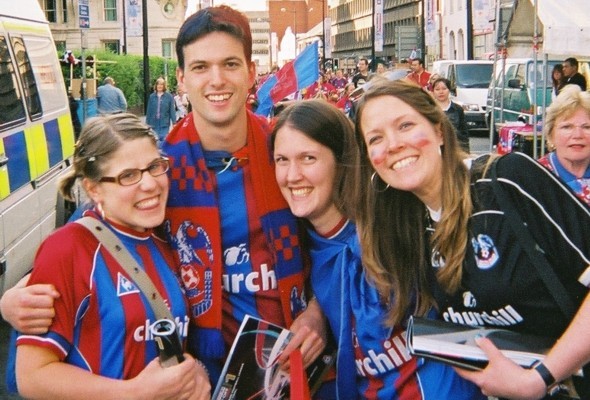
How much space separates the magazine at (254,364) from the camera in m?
2.51

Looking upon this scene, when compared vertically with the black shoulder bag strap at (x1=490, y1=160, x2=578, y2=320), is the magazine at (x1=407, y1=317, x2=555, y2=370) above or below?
below

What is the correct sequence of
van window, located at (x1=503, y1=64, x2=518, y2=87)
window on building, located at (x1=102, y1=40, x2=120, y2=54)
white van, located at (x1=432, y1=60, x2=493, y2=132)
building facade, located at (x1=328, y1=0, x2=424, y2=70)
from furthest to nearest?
building facade, located at (x1=328, y1=0, x2=424, y2=70) → window on building, located at (x1=102, y1=40, x2=120, y2=54) → white van, located at (x1=432, y1=60, x2=493, y2=132) → van window, located at (x1=503, y1=64, x2=518, y2=87)

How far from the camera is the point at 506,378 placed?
7.32 ft

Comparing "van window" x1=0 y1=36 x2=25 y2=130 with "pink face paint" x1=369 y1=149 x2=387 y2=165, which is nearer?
"pink face paint" x1=369 y1=149 x2=387 y2=165

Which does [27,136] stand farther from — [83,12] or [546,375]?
[83,12]

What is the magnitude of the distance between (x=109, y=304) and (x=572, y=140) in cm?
→ 406

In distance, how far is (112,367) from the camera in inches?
91.0

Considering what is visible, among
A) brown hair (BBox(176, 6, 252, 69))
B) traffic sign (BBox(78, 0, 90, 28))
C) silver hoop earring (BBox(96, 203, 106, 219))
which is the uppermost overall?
traffic sign (BBox(78, 0, 90, 28))

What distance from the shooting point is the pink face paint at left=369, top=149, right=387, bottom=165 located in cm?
252

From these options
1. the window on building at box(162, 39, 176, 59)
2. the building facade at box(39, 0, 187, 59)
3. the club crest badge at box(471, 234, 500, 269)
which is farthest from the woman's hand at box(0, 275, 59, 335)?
the window on building at box(162, 39, 176, 59)

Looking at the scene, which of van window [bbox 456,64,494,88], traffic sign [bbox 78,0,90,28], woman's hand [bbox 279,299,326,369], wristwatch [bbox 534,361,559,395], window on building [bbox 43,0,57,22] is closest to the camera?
wristwatch [bbox 534,361,559,395]

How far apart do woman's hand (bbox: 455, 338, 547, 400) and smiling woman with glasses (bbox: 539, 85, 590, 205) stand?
3468 millimetres

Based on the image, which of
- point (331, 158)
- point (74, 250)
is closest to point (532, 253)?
point (331, 158)

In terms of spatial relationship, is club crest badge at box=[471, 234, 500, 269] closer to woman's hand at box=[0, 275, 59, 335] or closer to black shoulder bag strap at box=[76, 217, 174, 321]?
black shoulder bag strap at box=[76, 217, 174, 321]
